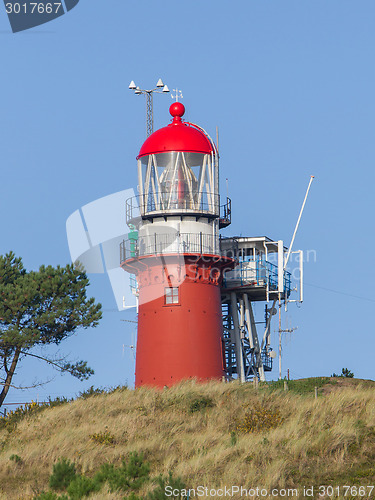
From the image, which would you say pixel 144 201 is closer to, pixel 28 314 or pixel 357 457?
pixel 28 314

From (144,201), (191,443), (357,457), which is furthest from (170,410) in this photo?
(144,201)

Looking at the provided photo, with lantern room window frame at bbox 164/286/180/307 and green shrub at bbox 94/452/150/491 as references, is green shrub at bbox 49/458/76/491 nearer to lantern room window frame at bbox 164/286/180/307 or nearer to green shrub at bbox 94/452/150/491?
green shrub at bbox 94/452/150/491

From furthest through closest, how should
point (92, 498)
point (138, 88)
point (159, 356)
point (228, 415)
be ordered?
point (138, 88)
point (159, 356)
point (228, 415)
point (92, 498)

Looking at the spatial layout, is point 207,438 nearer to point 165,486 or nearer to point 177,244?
point 165,486

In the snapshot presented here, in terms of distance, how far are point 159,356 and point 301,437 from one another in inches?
523

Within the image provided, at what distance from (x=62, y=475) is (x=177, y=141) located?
66.7ft

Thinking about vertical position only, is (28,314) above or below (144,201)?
below

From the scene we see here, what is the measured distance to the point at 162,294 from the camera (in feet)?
135

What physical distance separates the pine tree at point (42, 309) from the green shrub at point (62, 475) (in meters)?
13.1

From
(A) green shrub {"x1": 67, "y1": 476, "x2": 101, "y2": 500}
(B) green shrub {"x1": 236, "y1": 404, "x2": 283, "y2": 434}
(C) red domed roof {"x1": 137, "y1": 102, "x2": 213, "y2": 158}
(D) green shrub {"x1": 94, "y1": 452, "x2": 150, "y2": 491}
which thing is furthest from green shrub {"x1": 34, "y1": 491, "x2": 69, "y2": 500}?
(C) red domed roof {"x1": 137, "y1": 102, "x2": 213, "y2": 158}

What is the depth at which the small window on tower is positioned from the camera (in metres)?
41.0

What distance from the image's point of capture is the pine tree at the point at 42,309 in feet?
131

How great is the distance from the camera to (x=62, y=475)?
26672 millimetres
